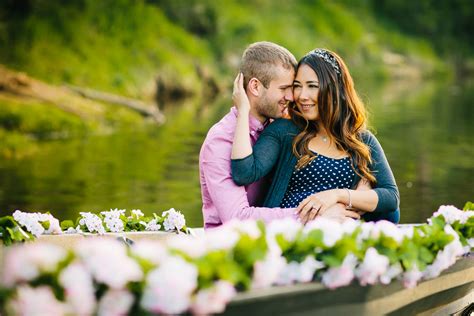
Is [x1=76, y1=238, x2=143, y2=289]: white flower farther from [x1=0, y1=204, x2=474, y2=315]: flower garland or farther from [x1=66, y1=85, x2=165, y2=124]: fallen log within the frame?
[x1=66, y1=85, x2=165, y2=124]: fallen log

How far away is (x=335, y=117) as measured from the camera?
17.9 feet

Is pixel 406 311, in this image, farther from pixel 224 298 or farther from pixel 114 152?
pixel 114 152

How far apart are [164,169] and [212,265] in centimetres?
1120

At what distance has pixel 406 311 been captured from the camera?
4578 millimetres

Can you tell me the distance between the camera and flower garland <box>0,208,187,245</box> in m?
5.14

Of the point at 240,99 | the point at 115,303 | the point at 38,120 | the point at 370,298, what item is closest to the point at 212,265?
the point at 115,303

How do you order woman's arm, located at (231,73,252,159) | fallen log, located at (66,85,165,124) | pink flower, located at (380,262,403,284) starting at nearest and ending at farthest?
pink flower, located at (380,262,403,284) < woman's arm, located at (231,73,252,159) < fallen log, located at (66,85,165,124)

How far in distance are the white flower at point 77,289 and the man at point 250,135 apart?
173cm

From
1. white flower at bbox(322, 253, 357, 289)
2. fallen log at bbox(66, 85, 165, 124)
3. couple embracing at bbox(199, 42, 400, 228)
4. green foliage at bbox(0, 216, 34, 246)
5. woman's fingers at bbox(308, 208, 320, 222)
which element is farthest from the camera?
fallen log at bbox(66, 85, 165, 124)

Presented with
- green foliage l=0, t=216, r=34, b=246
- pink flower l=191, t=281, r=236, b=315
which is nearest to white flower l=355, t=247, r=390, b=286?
pink flower l=191, t=281, r=236, b=315

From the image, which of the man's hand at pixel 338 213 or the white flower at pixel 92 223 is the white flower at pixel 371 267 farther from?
the white flower at pixel 92 223

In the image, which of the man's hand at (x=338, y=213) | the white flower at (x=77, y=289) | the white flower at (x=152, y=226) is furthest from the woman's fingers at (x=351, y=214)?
the white flower at (x=77, y=289)

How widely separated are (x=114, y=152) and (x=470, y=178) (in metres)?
6.02

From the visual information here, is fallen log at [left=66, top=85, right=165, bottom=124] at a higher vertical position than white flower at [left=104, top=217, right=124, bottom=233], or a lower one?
lower
